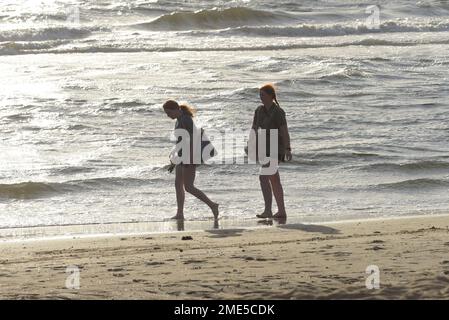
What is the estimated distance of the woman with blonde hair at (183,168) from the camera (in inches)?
443

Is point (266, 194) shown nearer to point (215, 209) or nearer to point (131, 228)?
point (215, 209)

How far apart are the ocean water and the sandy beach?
166 cm

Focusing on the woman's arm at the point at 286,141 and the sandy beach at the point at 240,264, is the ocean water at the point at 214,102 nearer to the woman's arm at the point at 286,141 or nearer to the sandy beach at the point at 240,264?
the woman's arm at the point at 286,141

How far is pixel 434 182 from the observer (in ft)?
45.8

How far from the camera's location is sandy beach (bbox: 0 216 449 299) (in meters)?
7.25

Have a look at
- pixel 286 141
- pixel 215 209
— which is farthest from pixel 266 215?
pixel 286 141

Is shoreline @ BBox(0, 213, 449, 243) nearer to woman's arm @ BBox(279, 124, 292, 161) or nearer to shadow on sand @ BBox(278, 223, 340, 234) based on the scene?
shadow on sand @ BBox(278, 223, 340, 234)

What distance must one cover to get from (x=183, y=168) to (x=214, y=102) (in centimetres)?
820

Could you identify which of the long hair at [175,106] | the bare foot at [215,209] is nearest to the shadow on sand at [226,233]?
the bare foot at [215,209]
